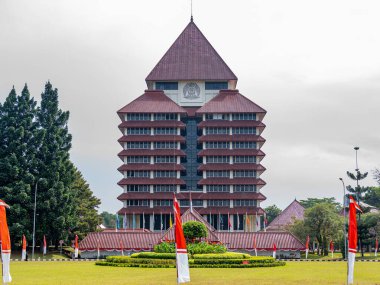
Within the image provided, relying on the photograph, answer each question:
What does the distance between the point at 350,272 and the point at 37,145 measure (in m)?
56.7

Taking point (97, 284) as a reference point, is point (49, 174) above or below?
above

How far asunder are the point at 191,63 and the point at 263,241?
1713 inches

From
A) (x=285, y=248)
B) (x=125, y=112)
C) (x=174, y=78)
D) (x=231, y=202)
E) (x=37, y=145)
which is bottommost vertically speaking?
(x=285, y=248)

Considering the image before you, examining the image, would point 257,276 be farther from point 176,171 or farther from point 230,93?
point 230,93

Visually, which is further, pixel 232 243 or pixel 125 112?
pixel 125 112

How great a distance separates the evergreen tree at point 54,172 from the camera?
251 feet

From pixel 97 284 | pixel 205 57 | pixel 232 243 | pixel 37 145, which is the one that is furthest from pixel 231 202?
pixel 97 284

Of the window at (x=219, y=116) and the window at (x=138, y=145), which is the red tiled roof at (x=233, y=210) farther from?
the window at (x=219, y=116)

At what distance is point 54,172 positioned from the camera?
77562mm

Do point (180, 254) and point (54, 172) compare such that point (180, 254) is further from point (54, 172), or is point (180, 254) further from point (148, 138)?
point (148, 138)

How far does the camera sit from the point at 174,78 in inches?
4424

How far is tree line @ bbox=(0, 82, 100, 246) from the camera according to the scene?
74.6 m

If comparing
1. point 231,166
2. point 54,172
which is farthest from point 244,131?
point 54,172

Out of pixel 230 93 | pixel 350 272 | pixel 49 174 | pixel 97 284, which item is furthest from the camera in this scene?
pixel 230 93
